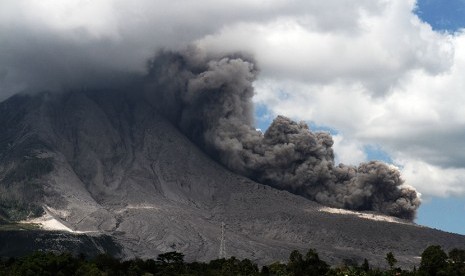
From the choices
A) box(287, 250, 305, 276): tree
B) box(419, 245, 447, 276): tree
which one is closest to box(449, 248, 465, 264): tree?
box(419, 245, 447, 276): tree

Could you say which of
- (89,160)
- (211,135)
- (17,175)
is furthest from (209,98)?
(17,175)

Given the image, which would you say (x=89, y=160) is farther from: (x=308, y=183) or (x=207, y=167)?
(x=308, y=183)

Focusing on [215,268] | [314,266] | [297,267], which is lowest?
[215,268]

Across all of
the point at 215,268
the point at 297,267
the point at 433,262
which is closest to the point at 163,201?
the point at 215,268

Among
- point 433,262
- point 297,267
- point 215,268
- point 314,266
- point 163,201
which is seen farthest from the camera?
point 163,201

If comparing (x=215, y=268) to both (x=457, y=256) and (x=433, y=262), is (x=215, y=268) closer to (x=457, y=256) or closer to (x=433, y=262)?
(x=433, y=262)

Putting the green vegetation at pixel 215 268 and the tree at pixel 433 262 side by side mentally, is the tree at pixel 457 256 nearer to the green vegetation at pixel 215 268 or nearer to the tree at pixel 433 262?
the green vegetation at pixel 215 268

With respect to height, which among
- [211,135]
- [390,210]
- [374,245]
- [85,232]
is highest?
[211,135]

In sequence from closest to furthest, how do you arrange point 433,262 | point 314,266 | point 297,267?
1. point 433,262
2. point 297,267
3. point 314,266
